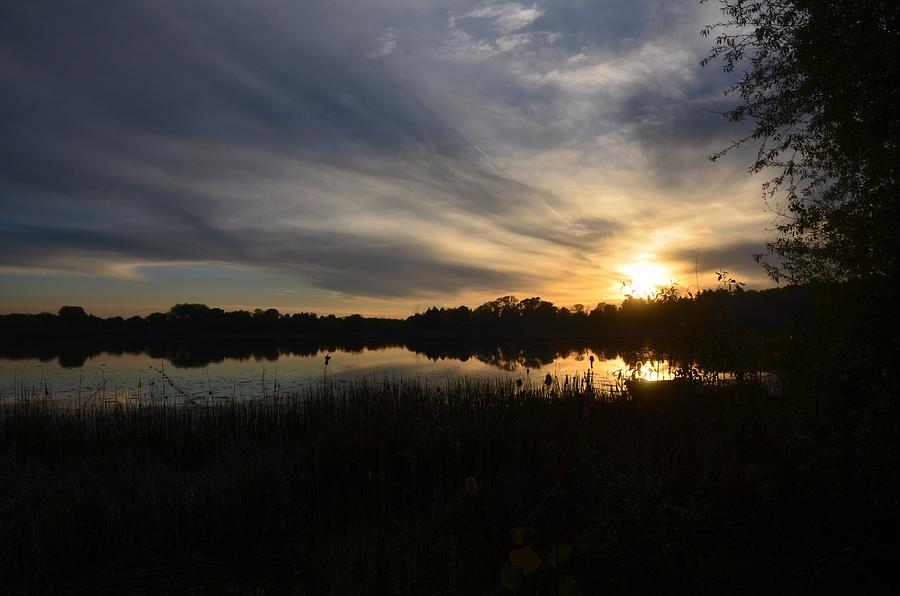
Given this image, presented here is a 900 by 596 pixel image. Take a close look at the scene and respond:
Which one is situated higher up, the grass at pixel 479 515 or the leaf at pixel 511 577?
the leaf at pixel 511 577

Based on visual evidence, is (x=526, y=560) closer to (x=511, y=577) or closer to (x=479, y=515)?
(x=511, y=577)

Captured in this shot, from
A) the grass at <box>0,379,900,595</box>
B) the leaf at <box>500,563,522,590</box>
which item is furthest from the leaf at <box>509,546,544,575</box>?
the grass at <box>0,379,900,595</box>

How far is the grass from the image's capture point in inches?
168

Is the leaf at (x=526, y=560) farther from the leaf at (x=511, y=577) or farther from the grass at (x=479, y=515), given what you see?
the grass at (x=479, y=515)

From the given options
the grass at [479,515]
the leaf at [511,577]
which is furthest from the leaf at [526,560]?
the grass at [479,515]

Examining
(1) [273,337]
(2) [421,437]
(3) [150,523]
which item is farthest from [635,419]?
(1) [273,337]

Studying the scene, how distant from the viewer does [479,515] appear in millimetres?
5391

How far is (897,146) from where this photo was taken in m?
4.91

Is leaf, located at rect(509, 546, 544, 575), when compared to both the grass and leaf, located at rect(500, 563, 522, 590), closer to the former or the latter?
leaf, located at rect(500, 563, 522, 590)

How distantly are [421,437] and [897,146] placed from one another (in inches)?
243

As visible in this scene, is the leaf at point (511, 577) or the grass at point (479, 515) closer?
the leaf at point (511, 577)

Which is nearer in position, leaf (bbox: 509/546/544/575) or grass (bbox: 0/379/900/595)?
leaf (bbox: 509/546/544/575)

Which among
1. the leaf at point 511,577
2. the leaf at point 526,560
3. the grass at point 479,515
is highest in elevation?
the leaf at point 526,560

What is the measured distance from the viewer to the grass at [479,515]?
4.26 m
